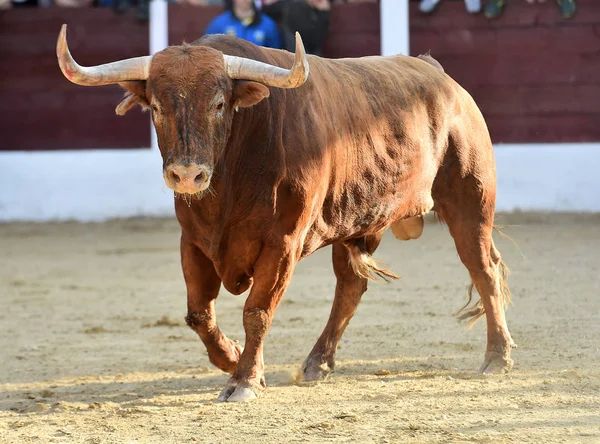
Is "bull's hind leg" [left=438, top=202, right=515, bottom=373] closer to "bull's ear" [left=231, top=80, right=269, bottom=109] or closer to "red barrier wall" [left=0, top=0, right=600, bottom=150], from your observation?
"bull's ear" [left=231, top=80, right=269, bottom=109]

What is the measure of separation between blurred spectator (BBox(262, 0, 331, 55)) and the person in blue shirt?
0.28ft

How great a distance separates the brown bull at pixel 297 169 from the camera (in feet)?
11.4

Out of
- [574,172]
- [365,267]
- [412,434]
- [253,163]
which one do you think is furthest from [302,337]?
[574,172]

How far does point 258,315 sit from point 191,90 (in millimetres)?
828

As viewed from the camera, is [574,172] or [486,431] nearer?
[486,431]

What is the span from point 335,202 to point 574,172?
606 cm

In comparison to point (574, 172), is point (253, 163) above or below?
above

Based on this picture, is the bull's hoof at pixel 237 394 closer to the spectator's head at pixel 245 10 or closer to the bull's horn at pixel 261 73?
the bull's horn at pixel 261 73

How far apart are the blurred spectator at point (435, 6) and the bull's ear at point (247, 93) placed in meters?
6.64

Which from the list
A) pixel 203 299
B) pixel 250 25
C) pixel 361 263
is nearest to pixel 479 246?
pixel 361 263

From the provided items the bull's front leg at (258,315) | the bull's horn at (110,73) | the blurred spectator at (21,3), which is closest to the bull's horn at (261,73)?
the bull's horn at (110,73)

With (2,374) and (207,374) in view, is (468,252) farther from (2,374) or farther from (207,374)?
(2,374)

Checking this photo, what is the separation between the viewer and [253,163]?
3.70m

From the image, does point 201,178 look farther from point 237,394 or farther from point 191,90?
point 237,394
